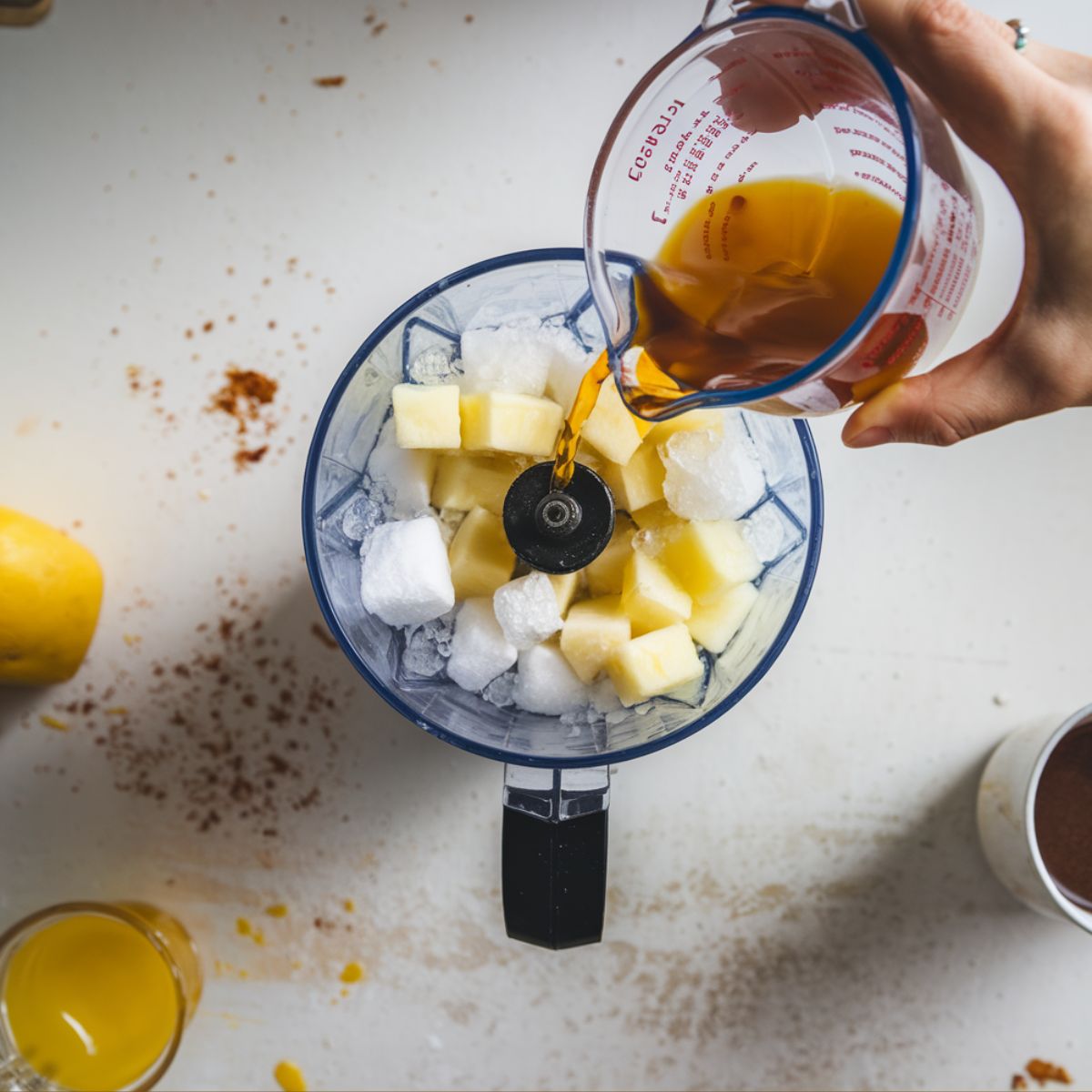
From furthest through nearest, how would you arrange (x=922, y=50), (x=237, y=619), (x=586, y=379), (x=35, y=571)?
(x=237, y=619), (x=35, y=571), (x=586, y=379), (x=922, y=50)

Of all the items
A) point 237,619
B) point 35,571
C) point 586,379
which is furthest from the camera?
point 237,619

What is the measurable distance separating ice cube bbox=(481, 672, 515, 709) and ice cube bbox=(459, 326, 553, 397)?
329 mm

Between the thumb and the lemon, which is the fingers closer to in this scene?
the thumb

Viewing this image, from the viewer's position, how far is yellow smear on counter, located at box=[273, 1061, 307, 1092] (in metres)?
1.44

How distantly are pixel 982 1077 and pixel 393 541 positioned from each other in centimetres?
110

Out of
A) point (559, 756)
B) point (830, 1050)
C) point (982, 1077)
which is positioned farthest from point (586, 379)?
point (982, 1077)

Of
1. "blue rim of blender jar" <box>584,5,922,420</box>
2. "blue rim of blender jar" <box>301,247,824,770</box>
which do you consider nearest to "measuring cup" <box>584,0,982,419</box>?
"blue rim of blender jar" <box>584,5,922,420</box>

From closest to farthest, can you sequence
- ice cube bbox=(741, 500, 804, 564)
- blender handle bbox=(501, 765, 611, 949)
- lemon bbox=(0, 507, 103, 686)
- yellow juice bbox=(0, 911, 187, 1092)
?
blender handle bbox=(501, 765, 611, 949) → ice cube bbox=(741, 500, 804, 564) → lemon bbox=(0, 507, 103, 686) → yellow juice bbox=(0, 911, 187, 1092)

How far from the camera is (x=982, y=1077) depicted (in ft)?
4.69

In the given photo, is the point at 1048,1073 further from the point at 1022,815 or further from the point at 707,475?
the point at 707,475

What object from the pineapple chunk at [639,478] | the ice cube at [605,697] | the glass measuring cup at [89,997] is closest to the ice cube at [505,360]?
the pineapple chunk at [639,478]

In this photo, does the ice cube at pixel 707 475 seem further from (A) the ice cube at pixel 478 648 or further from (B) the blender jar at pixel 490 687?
(A) the ice cube at pixel 478 648

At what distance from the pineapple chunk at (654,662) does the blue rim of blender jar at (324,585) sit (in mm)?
50

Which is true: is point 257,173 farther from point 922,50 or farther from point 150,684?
point 922,50
